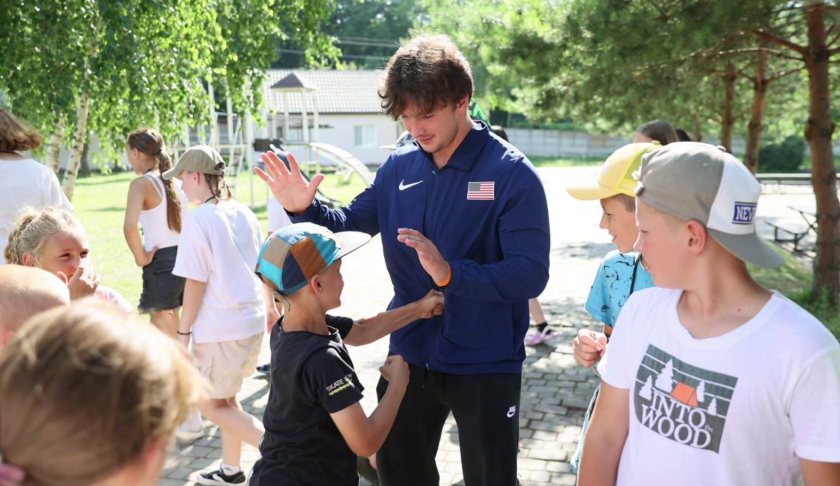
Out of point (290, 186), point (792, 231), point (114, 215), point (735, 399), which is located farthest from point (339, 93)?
point (735, 399)

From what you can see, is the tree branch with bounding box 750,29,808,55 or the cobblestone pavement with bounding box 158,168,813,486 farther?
the tree branch with bounding box 750,29,808,55

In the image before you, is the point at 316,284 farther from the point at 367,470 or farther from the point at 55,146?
the point at 55,146

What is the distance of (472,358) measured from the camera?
3.02 meters

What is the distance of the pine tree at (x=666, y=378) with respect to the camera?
6.62 ft

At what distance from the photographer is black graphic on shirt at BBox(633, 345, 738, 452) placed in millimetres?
1901

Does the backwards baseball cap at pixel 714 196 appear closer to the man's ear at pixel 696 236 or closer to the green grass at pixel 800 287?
the man's ear at pixel 696 236

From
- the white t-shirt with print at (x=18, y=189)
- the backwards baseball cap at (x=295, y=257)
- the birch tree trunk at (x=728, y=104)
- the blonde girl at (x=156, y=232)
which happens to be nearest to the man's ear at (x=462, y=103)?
the backwards baseball cap at (x=295, y=257)

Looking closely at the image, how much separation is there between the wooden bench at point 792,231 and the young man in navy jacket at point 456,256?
43.4 feet

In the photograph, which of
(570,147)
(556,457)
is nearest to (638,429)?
(556,457)

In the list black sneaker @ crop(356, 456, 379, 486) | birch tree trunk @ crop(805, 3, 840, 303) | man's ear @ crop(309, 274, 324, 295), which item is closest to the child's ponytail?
black sneaker @ crop(356, 456, 379, 486)

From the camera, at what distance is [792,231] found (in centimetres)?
1581

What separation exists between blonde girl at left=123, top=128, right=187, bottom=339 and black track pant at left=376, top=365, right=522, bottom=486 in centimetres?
325

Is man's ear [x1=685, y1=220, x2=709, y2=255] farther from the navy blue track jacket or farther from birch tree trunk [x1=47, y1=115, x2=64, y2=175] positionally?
birch tree trunk [x1=47, y1=115, x2=64, y2=175]

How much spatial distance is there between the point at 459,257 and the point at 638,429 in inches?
44.8
